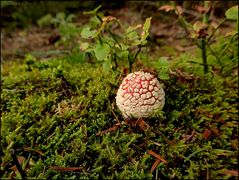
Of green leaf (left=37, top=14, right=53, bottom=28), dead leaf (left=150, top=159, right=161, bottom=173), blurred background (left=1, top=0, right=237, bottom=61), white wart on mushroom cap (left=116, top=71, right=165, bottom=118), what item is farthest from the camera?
green leaf (left=37, top=14, right=53, bottom=28)

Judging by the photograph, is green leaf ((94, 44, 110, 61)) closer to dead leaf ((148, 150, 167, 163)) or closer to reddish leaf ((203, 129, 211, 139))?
dead leaf ((148, 150, 167, 163))

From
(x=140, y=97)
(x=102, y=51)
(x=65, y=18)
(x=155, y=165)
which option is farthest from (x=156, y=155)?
(x=65, y=18)

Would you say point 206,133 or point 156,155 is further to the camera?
point 206,133

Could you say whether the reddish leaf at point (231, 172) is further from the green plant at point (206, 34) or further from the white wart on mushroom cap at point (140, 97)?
the green plant at point (206, 34)

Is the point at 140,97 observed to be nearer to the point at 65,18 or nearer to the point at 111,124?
the point at 111,124

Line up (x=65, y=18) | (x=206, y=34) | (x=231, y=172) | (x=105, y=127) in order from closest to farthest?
(x=231, y=172) < (x=105, y=127) < (x=206, y=34) < (x=65, y=18)

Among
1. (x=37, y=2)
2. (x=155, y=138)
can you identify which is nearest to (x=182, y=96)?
(x=155, y=138)

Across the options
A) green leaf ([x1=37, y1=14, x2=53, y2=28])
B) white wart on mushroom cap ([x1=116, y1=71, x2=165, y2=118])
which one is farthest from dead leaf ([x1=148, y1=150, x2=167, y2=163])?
green leaf ([x1=37, y1=14, x2=53, y2=28])
